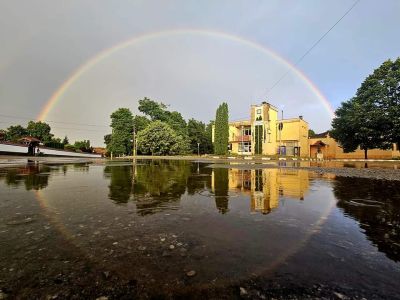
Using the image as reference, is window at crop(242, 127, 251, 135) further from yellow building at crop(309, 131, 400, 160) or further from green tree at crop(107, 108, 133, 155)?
green tree at crop(107, 108, 133, 155)

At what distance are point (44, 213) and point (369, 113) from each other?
37139 millimetres

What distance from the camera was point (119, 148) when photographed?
6825 centimetres

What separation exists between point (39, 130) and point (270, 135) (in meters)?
75.8

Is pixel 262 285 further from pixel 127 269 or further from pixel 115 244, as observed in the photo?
pixel 115 244

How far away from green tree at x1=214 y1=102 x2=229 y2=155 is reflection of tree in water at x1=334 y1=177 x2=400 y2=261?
179ft

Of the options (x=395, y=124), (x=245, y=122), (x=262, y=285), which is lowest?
(x=262, y=285)

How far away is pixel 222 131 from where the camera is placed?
63.6 m

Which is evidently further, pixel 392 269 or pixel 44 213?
pixel 44 213

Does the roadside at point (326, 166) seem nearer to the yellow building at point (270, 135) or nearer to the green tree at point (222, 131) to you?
the yellow building at point (270, 135)

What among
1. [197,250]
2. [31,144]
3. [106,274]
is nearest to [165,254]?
[197,250]

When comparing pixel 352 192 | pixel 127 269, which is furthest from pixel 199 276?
pixel 352 192

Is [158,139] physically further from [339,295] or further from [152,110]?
[339,295]

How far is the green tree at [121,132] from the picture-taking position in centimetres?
6825

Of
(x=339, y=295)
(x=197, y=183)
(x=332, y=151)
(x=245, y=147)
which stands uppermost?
(x=245, y=147)
